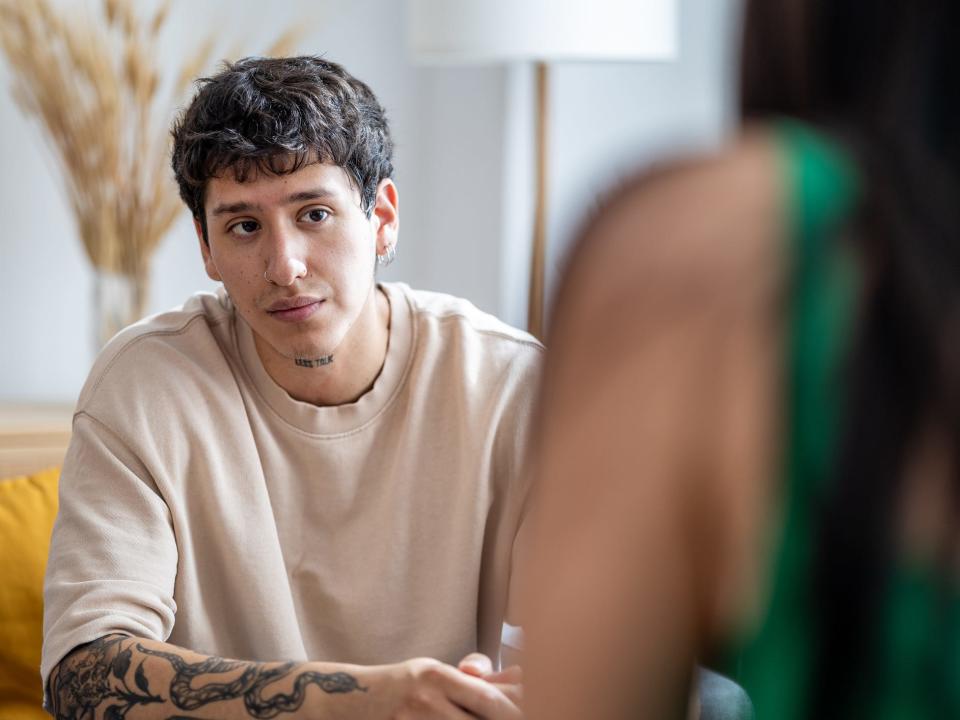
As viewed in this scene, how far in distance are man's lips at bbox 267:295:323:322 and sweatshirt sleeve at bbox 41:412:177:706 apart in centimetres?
25

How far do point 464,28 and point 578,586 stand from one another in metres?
2.24

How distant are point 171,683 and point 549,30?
1585mm

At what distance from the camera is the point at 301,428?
1.77m

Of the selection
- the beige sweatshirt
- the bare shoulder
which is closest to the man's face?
the beige sweatshirt

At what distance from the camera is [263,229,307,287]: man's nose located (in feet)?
5.52

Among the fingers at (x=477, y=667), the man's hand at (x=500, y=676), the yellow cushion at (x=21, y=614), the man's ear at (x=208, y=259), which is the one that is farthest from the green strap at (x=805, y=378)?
the yellow cushion at (x=21, y=614)

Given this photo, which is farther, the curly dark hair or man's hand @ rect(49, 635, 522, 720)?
the curly dark hair

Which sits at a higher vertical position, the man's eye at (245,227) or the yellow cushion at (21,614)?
the man's eye at (245,227)

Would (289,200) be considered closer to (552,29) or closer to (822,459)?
(552,29)

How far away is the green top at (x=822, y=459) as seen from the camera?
44 cm

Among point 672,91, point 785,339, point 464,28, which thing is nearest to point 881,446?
point 785,339

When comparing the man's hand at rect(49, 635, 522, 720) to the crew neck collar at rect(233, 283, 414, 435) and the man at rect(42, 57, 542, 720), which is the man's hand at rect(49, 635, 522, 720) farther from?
the crew neck collar at rect(233, 283, 414, 435)

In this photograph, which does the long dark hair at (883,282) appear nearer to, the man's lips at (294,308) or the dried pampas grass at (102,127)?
the man's lips at (294,308)

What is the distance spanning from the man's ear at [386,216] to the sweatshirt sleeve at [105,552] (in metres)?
0.47
